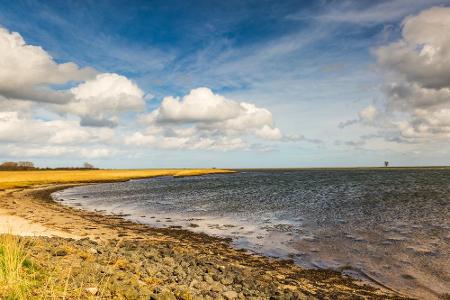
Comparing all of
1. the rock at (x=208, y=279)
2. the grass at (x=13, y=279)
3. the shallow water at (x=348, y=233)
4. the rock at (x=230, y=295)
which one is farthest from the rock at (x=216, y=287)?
the shallow water at (x=348, y=233)

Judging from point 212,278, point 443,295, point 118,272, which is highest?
point 118,272

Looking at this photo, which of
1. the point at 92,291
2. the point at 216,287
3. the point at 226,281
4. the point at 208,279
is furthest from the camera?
the point at 226,281

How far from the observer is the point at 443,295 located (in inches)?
537

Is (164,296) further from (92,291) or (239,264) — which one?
(239,264)

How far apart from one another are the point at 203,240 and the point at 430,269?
45.4ft

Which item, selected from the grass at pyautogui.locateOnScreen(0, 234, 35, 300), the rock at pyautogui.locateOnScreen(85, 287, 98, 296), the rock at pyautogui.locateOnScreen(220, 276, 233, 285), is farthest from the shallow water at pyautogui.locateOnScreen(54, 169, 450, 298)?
the grass at pyautogui.locateOnScreen(0, 234, 35, 300)

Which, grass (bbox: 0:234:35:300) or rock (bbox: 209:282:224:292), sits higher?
grass (bbox: 0:234:35:300)

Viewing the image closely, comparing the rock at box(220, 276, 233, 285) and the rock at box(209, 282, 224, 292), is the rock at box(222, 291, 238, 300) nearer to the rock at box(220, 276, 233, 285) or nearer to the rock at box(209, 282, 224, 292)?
the rock at box(209, 282, 224, 292)

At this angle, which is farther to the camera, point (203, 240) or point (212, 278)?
point (203, 240)

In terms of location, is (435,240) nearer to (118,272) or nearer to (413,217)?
(413,217)

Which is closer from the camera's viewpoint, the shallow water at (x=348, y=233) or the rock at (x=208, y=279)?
the rock at (x=208, y=279)

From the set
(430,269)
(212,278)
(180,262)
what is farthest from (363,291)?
(180,262)

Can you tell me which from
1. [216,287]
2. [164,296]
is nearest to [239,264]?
[216,287]

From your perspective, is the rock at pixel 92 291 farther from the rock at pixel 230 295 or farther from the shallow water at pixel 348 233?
the shallow water at pixel 348 233
